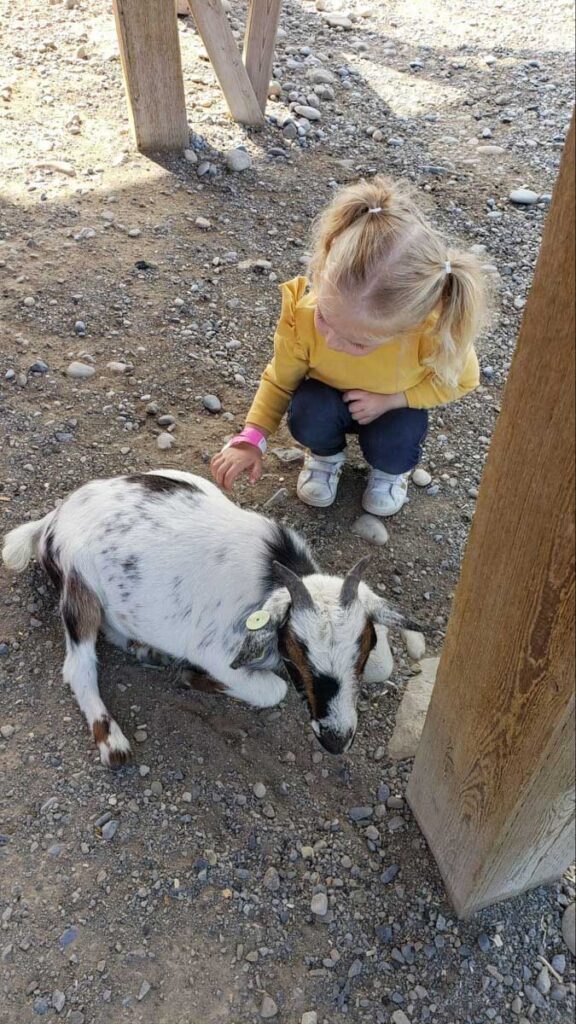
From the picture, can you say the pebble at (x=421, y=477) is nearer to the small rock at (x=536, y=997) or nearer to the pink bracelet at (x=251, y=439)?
the pink bracelet at (x=251, y=439)

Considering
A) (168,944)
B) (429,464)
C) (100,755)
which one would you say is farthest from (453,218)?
(168,944)

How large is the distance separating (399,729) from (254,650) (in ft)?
2.13

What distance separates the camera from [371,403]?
3.40 metres

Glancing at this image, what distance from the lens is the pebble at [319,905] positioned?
8.30 feet

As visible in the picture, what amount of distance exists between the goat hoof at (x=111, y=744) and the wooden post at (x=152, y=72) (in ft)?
13.8

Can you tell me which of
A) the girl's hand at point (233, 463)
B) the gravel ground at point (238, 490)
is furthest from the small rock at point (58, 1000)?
the girl's hand at point (233, 463)

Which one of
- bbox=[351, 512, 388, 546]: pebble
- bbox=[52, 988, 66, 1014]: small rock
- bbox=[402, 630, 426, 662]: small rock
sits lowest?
bbox=[52, 988, 66, 1014]: small rock

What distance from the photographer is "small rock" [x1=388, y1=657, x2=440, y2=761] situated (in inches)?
116

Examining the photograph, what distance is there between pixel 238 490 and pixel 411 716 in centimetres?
135

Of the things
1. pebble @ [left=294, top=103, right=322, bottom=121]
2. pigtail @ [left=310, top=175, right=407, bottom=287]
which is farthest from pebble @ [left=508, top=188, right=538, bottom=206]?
pigtail @ [left=310, top=175, right=407, bottom=287]

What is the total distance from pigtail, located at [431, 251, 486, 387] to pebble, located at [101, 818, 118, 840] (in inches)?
77.7

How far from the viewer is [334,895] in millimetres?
2568

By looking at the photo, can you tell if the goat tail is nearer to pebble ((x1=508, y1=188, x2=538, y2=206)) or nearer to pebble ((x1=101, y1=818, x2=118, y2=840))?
pebble ((x1=101, y1=818, x2=118, y2=840))

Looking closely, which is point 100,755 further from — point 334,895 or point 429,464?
point 429,464
